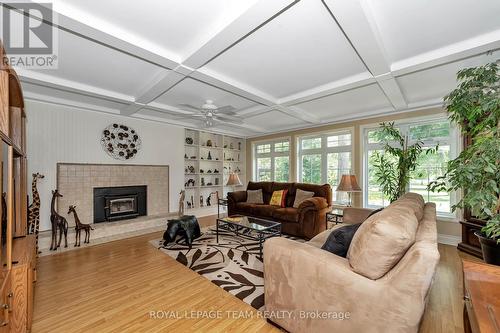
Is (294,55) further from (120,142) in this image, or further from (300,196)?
(120,142)

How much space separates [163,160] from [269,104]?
296 centimetres

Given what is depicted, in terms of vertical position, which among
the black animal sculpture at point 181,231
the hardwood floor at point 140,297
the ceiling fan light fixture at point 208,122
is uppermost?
the ceiling fan light fixture at point 208,122

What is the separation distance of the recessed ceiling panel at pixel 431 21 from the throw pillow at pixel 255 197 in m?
3.89

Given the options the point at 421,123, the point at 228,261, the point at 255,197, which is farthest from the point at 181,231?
the point at 421,123

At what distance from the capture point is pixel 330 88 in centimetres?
329

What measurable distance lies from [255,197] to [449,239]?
3723 millimetres

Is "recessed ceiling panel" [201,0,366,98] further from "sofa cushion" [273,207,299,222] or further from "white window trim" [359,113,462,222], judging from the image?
"sofa cushion" [273,207,299,222]

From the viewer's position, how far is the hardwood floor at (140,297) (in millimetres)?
1801

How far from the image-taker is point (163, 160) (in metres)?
5.31

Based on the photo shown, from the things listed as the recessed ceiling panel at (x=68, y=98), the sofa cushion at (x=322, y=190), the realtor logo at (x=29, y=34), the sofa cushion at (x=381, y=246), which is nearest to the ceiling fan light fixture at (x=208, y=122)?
the recessed ceiling panel at (x=68, y=98)

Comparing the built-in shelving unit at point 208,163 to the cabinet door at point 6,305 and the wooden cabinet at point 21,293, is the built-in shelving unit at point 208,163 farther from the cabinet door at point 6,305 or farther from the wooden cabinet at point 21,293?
the cabinet door at point 6,305

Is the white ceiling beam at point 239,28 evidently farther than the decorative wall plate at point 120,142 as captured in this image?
No

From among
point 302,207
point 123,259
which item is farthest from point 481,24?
point 123,259

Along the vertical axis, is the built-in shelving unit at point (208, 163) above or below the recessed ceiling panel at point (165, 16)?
below
